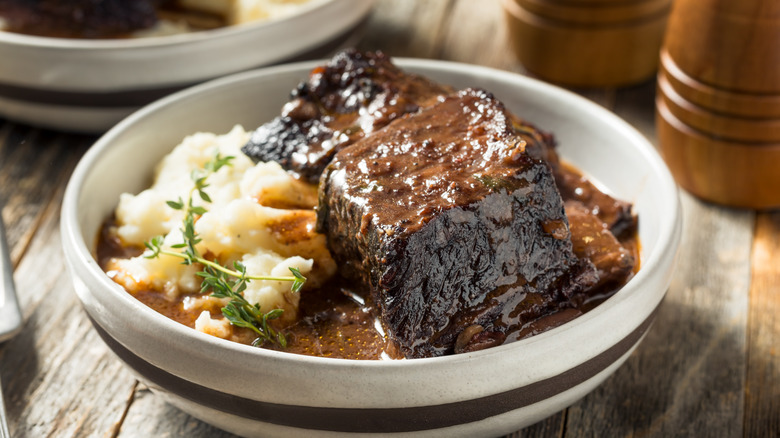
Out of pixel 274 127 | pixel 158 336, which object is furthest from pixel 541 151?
pixel 158 336

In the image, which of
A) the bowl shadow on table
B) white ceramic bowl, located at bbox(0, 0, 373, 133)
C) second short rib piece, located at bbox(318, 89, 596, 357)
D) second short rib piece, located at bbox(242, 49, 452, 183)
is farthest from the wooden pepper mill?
white ceramic bowl, located at bbox(0, 0, 373, 133)

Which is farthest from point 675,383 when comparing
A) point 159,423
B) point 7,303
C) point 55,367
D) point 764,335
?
point 7,303

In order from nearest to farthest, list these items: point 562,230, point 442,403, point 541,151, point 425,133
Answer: point 442,403 < point 562,230 < point 425,133 < point 541,151

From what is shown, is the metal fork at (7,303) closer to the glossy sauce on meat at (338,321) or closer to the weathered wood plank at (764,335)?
the glossy sauce on meat at (338,321)

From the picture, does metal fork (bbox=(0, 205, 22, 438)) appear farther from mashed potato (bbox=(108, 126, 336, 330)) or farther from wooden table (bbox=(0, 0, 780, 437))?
mashed potato (bbox=(108, 126, 336, 330))

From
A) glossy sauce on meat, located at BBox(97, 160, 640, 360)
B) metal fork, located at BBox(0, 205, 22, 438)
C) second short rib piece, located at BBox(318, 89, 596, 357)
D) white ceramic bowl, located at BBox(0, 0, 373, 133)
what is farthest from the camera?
white ceramic bowl, located at BBox(0, 0, 373, 133)

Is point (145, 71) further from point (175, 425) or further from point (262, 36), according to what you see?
point (175, 425)
